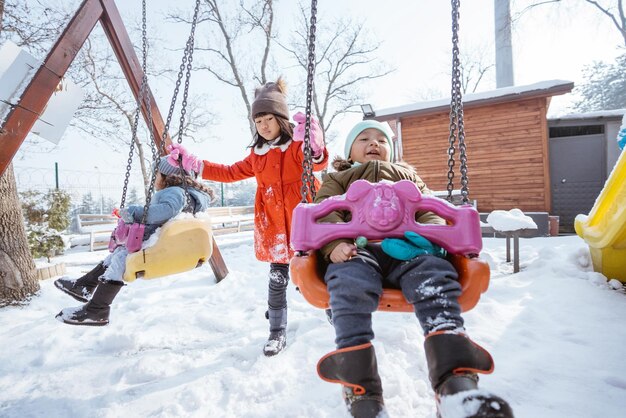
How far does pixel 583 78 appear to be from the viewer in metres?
27.0

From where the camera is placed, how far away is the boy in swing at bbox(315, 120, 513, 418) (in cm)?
86

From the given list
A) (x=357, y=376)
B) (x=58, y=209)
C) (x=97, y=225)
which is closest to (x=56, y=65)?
(x=357, y=376)

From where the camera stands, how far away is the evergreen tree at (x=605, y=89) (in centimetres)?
2395

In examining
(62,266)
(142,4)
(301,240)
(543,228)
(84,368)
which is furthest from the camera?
(543,228)

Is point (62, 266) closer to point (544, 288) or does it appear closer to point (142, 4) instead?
point (142, 4)

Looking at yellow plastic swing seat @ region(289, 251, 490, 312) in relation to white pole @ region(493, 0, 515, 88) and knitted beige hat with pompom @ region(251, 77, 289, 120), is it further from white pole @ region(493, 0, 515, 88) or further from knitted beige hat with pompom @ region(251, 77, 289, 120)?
white pole @ region(493, 0, 515, 88)

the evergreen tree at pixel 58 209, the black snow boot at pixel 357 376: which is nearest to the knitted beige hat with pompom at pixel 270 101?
the black snow boot at pixel 357 376

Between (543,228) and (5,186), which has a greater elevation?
(5,186)

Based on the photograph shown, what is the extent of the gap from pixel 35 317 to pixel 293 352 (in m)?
2.39

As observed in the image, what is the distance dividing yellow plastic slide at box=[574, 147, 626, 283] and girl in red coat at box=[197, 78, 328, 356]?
2574mm

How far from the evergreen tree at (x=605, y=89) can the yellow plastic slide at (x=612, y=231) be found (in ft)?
92.6

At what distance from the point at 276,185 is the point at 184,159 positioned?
0.63m

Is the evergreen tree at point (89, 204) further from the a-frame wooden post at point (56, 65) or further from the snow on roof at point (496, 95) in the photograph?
the a-frame wooden post at point (56, 65)

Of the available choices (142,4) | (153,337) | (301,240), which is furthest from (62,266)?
(301,240)
